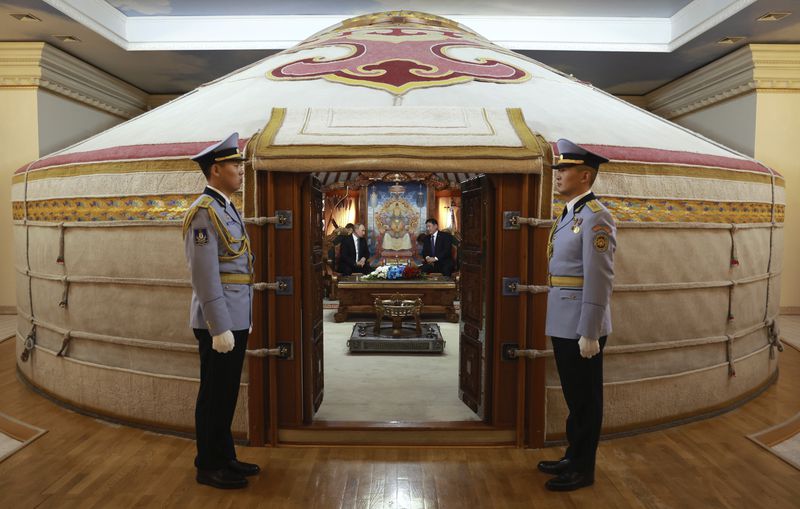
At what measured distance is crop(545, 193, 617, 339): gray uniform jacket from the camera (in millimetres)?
2174

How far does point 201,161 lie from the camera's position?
232 cm

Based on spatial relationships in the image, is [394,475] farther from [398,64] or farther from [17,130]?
[17,130]

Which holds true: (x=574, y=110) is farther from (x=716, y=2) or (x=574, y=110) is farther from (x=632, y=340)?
(x=716, y=2)

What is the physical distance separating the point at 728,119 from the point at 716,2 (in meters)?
1.56

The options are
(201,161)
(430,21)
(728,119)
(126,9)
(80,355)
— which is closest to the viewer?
(201,161)

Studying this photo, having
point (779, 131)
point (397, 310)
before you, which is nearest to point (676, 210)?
point (397, 310)

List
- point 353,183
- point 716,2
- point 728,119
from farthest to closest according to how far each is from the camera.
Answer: point 353,183 → point 728,119 → point 716,2

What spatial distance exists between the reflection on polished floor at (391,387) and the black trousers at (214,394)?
0.83m

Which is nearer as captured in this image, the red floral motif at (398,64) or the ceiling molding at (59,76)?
the red floral motif at (398,64)

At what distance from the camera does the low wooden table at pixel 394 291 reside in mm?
6039

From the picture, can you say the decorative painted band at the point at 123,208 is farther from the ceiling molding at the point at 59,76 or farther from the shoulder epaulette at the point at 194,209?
the ceiling molding at the point at 59,76

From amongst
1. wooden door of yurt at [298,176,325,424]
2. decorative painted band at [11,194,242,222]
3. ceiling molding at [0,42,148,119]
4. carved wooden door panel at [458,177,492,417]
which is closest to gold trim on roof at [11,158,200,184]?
decorative painted band at [11,194,242,222]

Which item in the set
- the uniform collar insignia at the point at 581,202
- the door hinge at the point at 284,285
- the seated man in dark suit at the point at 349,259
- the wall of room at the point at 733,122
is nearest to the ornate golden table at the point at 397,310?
the seated man in dark suit at the point at 349,259

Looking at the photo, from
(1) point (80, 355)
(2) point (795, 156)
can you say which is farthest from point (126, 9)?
(2) point (795, 156)
